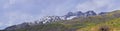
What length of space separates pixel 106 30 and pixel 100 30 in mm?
5677

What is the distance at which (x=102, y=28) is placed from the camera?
117 meters

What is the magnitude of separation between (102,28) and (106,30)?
16.5 ft

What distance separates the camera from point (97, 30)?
120m

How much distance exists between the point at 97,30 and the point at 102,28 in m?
3.23

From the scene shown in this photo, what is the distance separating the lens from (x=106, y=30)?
12175 cm

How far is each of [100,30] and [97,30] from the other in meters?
3.11

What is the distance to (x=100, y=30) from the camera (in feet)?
384

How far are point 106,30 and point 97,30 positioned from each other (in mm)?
4277
